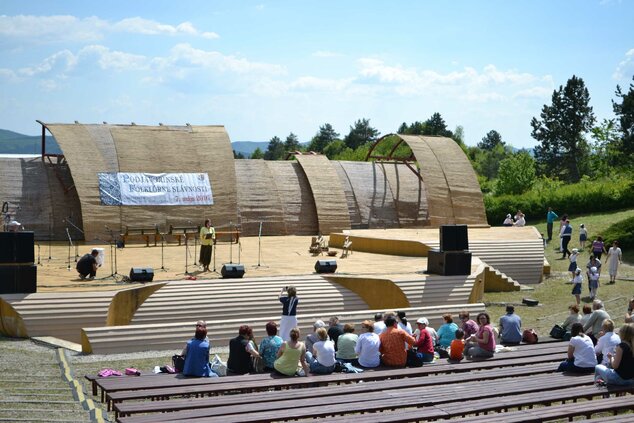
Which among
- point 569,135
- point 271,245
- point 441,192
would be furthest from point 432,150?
point 569,135

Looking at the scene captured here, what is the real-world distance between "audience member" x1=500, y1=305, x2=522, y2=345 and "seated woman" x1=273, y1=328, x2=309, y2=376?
427 centimetres

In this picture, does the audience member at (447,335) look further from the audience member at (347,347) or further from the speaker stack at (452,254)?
the speaker stack at (452,254)

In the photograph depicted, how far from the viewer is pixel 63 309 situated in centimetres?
1808

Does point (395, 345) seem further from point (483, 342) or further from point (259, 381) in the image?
point (259, 381)

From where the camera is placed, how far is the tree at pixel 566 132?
75312 millimetres

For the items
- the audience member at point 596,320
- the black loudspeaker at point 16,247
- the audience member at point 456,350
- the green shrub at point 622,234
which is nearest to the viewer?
the audience member at point 456,350

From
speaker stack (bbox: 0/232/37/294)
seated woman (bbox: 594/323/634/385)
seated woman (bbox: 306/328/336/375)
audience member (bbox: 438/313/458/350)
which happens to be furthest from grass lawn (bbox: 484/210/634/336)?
speaker stack (bbox: 0/232/37/294)

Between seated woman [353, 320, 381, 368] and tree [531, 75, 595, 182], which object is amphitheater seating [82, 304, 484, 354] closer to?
seated woman [353, 320, 381, 368]

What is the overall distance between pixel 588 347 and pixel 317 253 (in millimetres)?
16089

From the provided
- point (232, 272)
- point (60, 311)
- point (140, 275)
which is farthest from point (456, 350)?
point (140, 275)

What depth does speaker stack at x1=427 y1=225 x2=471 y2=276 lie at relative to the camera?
22.5 meters

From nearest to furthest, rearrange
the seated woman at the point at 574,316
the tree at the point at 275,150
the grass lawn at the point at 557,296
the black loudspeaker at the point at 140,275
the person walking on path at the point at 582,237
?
1. the seated woman at the point at 574,316
2. the grass lawn at the point at 557,296
3. the black loudspeaker at the point at 140,275
4. the person walking on path at the point at 582,237
5. the tree at the point at 275,150

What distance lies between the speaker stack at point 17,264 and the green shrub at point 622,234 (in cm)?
1957

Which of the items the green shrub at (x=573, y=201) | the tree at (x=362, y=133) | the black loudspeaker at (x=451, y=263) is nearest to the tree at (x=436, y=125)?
the tree at (x=362, y=133)
